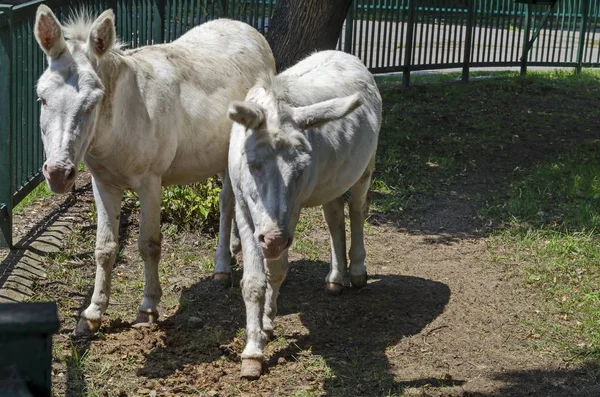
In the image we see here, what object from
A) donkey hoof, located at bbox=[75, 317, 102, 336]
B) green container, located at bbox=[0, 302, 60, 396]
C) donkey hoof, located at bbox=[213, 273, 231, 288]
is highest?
green container, located at bbox=[0, 302, 60, 396]

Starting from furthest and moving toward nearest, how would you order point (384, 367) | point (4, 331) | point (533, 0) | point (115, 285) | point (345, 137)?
1. point (533, 0)
2. point (115, 285)
3. point (345, 137)
4. point (384, 367)
5. point (4, 331)

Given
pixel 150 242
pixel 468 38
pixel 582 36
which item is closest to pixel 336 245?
pixel 150 242

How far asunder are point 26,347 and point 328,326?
13.9 feet

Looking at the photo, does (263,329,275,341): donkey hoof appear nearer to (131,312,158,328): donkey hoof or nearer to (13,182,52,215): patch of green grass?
(131,312,158,328): donkey hoof

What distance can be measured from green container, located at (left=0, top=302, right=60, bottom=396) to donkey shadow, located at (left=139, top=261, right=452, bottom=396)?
3294 mm

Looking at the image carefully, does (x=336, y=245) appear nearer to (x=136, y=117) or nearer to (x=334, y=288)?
(x=334, y=288)

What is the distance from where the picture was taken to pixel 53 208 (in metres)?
7.59

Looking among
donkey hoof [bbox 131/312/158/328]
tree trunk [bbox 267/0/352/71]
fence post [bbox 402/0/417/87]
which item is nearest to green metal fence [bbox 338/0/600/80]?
fence post [bbox 402/0/417/87]

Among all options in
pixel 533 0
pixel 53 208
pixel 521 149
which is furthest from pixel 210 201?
pixel 533 0

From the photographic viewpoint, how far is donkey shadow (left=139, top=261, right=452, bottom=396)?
16.4ft

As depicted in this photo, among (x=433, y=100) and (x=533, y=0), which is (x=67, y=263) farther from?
(x=533, y=0)

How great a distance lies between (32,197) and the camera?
7754 millimetres

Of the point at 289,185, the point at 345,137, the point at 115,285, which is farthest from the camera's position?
the point at 115,285

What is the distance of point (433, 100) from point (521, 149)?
8.02 ft
